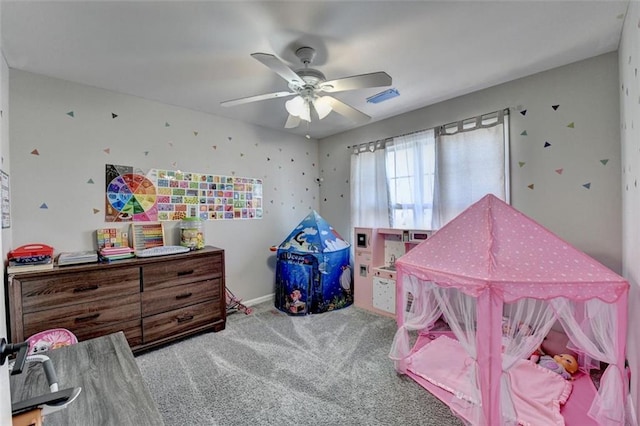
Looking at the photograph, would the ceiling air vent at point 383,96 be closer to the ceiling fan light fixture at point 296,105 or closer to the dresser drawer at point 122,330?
the ceiling fan light fixture at point 296,105

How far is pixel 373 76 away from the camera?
1.88 meters

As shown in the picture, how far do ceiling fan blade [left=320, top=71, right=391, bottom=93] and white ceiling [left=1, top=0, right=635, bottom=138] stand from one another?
32cm

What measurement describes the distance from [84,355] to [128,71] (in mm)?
2256

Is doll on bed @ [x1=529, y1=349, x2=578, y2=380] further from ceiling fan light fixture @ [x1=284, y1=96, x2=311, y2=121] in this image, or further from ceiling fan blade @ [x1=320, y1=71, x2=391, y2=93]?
ceiling fan light fixture @ [x1=284, y1=96, x2=311, y2=121]

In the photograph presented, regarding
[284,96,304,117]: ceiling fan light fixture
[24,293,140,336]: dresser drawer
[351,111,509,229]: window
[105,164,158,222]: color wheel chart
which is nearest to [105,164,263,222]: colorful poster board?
[105,164,158,222]: color wheel chart

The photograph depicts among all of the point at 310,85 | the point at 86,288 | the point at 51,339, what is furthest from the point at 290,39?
the point at 51,339

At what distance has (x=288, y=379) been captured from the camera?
2260 mm

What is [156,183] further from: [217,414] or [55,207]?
[217,414]

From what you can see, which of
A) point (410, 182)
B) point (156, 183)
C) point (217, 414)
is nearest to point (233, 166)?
point (156, 183)

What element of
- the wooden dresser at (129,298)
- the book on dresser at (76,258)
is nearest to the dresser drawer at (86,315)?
the wooden dresser at (129,298)

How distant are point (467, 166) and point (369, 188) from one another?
1.31 metres

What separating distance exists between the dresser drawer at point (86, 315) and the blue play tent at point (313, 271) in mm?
1613

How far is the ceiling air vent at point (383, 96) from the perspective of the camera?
295 centimetres

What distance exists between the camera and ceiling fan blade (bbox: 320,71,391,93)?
1870 mm
